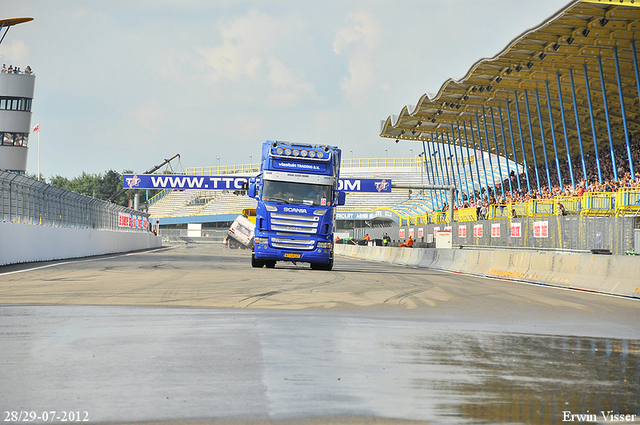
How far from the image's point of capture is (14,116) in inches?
2926

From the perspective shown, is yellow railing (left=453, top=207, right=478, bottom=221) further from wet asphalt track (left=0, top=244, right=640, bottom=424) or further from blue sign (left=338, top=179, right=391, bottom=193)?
wet asphalt track (left=0, top=244, right=640, bottom=424)

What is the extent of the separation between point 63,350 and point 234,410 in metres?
2.97

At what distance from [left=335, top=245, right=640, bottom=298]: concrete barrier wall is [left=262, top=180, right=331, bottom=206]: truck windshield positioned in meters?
6.14

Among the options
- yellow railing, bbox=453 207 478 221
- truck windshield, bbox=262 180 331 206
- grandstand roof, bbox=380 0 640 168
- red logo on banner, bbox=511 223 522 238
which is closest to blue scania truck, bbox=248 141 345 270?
truck windshield, bbox=262 180 331 206

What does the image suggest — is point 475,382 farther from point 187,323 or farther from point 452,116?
point 452,116

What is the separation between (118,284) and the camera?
Result: 1620cm

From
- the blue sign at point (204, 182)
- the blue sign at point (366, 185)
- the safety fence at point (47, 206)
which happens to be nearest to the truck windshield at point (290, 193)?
the safety fence at point (47, 206)

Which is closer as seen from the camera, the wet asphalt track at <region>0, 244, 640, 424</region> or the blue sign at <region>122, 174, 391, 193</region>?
the wet asphalt track at <region>0, 244, 640, 424</region>

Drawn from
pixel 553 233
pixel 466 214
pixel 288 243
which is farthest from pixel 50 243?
pixel 466 214

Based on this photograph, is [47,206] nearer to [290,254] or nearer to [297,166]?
[290,254]

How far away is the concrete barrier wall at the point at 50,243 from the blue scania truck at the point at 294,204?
7.80m

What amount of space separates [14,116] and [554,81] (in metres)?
52.0

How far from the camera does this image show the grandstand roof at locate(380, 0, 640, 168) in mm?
34281

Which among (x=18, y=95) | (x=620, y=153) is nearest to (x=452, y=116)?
(x=620, y=153)
